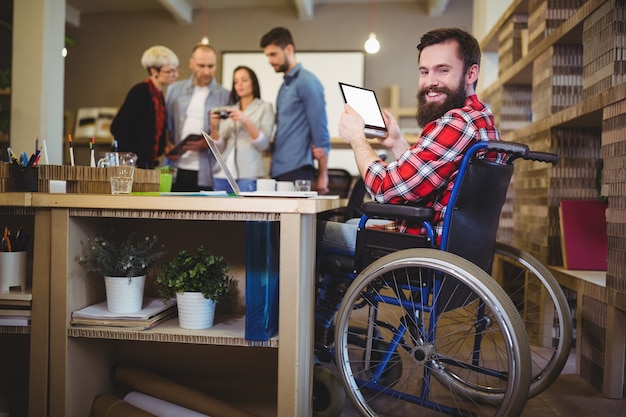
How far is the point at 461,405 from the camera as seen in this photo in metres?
1.79

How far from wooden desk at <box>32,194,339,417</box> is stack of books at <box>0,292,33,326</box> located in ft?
0.23

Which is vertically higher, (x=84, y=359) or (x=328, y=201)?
(x=328, y=201)

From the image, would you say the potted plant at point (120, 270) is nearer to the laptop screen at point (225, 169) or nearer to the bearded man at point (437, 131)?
the laptop screen at point (225, 169)

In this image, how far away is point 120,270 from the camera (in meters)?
1.47

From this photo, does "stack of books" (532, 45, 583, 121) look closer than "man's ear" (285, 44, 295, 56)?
Yes

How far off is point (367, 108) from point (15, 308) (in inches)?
46.1

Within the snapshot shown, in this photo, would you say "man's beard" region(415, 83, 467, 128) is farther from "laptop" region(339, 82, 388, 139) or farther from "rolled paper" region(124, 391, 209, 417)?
"rolled paper" region(124, 391, 209, 417)

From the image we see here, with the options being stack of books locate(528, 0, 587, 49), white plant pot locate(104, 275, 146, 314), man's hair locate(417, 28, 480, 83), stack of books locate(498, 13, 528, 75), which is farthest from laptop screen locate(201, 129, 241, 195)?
stack of books locate(498, 13, 528, 75)

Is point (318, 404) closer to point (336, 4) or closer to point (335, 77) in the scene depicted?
point (335, 77)

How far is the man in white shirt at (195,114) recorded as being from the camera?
315cm

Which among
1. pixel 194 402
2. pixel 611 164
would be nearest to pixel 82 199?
pixel 194 402

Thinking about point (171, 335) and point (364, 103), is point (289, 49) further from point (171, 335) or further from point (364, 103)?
point (171, 335)

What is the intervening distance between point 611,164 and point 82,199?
164 centimetres

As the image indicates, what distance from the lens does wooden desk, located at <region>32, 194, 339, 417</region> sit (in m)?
1.31
